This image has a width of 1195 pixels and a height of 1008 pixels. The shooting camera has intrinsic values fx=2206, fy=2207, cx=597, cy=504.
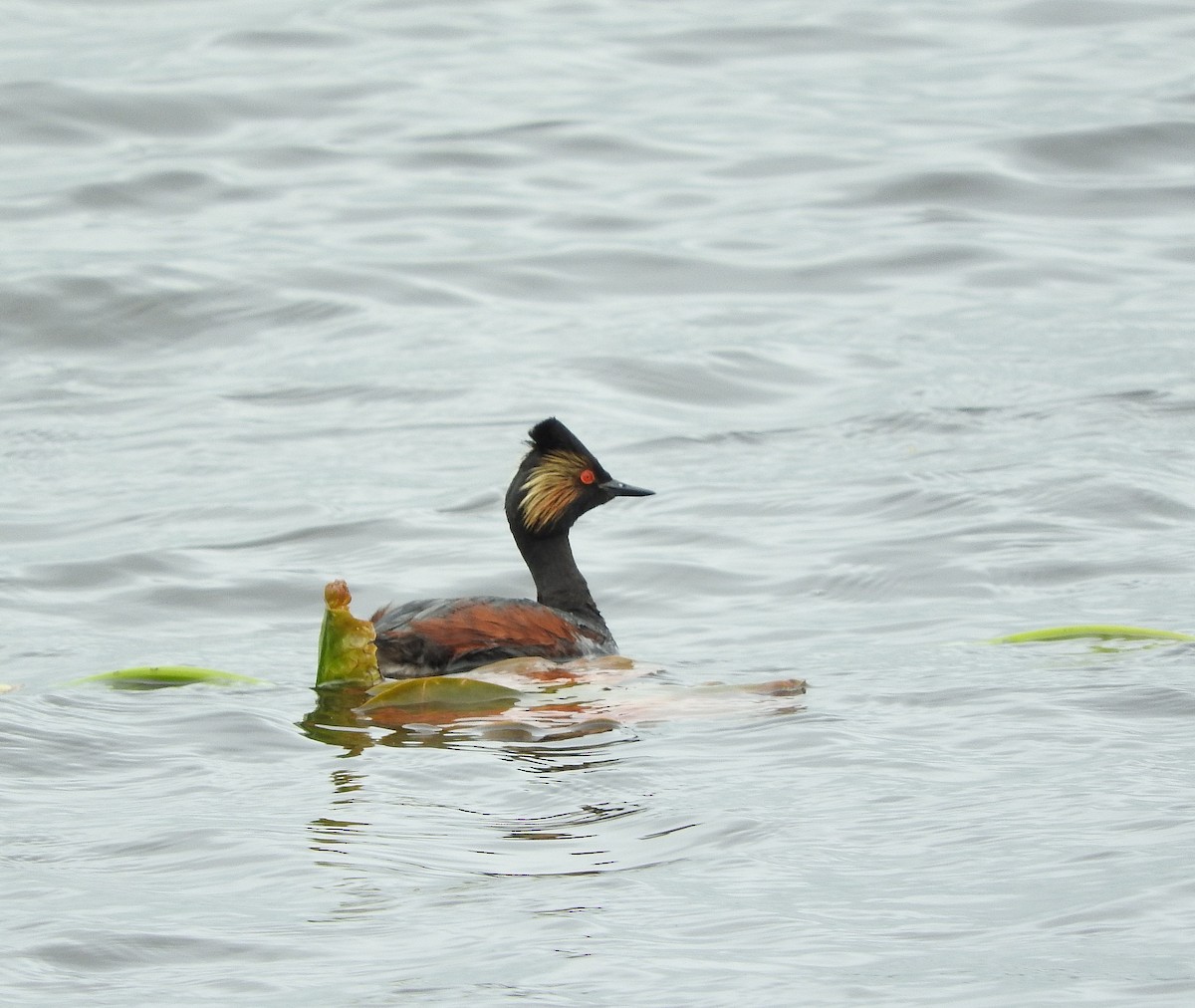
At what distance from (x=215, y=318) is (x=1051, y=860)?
12154 millimetres

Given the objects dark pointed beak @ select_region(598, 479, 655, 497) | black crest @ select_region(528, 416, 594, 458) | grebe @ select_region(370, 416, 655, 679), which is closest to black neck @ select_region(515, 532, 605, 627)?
grebe @ select_region(370, 416, 655, 679)

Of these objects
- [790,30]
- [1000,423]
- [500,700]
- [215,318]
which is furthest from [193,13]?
[500,700]

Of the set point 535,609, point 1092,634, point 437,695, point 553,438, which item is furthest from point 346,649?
point 1092,634

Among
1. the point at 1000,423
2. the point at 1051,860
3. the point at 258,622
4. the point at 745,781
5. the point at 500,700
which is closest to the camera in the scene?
the point at 1051,860

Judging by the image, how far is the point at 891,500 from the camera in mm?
11969

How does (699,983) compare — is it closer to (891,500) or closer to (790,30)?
(891,500)

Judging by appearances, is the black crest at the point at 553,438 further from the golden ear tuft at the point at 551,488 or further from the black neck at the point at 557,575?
the black neck at the point at 557,575

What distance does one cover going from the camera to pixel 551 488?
30.5 ft

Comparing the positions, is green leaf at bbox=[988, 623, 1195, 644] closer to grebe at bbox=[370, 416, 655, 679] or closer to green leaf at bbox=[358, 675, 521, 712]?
grebe at bbox=[370, 416, 655, 679]

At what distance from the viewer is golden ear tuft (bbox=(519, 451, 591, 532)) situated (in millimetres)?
9258

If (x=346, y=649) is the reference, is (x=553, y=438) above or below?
above

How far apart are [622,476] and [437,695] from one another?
215 inches

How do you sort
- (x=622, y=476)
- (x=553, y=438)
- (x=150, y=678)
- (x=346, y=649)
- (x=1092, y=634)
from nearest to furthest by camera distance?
(x=346, y=649)
(x=150, y=678)
(x=1092, y=634)
(x=553, y=438)
(x=622, y=476)

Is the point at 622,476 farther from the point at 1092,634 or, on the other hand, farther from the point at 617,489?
the point at 1092,634
